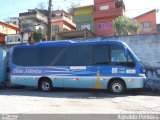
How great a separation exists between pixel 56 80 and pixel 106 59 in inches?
129

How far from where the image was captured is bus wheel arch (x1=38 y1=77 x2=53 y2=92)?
52.6ft

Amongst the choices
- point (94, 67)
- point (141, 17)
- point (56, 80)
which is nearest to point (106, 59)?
point (94, 67)

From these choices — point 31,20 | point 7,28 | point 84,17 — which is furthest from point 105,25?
point 7,28

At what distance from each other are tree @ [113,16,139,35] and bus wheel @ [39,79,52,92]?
73.1 ft

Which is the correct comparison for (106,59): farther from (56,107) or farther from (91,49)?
(56,107)

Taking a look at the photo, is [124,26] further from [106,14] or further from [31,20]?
[31,20]

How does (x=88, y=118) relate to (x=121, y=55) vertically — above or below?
below

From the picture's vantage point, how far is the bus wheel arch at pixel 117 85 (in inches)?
558

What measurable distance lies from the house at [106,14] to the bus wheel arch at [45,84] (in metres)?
26.1

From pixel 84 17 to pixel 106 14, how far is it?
4585 millimetres

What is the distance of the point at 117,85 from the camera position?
14289 mm

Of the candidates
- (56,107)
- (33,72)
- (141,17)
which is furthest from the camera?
(141,17)

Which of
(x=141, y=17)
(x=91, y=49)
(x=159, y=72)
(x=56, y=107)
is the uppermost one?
(x=141, y=17)

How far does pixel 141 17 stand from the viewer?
47.8 metres
